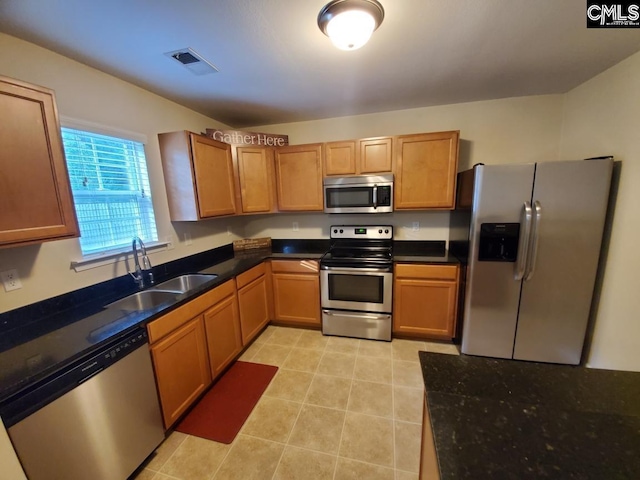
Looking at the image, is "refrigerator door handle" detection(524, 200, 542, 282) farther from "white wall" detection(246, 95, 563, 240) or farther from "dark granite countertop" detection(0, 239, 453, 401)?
"dark granite countertop" detection(0, 239, 453, 401)

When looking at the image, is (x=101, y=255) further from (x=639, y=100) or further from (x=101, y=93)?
(x=639, y=100)

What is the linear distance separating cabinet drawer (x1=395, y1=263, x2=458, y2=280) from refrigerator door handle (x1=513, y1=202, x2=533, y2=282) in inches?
19.2

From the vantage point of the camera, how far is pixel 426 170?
8.19 ft

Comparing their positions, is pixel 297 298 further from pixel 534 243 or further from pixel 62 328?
pixel 534 243

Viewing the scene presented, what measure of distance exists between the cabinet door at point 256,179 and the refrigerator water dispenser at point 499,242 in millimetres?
2182

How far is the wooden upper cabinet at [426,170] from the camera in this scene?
2.42 metres

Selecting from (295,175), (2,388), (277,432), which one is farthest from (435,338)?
(2,388)

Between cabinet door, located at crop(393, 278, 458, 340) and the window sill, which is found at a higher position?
the window sill

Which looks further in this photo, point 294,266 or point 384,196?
point 294,266

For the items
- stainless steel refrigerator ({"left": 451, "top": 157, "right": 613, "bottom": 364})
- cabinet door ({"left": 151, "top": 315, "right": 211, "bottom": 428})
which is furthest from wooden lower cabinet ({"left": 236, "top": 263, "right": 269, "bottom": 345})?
stainless steel refrigerator ({"left": 451, "top": 157, "right": 613, "bottom": 364})

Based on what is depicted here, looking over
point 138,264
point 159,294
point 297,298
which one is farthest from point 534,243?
point 138,264

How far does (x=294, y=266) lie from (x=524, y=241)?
213 cm

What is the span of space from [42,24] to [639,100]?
363 cm

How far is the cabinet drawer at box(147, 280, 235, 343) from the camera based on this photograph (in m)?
1.50
